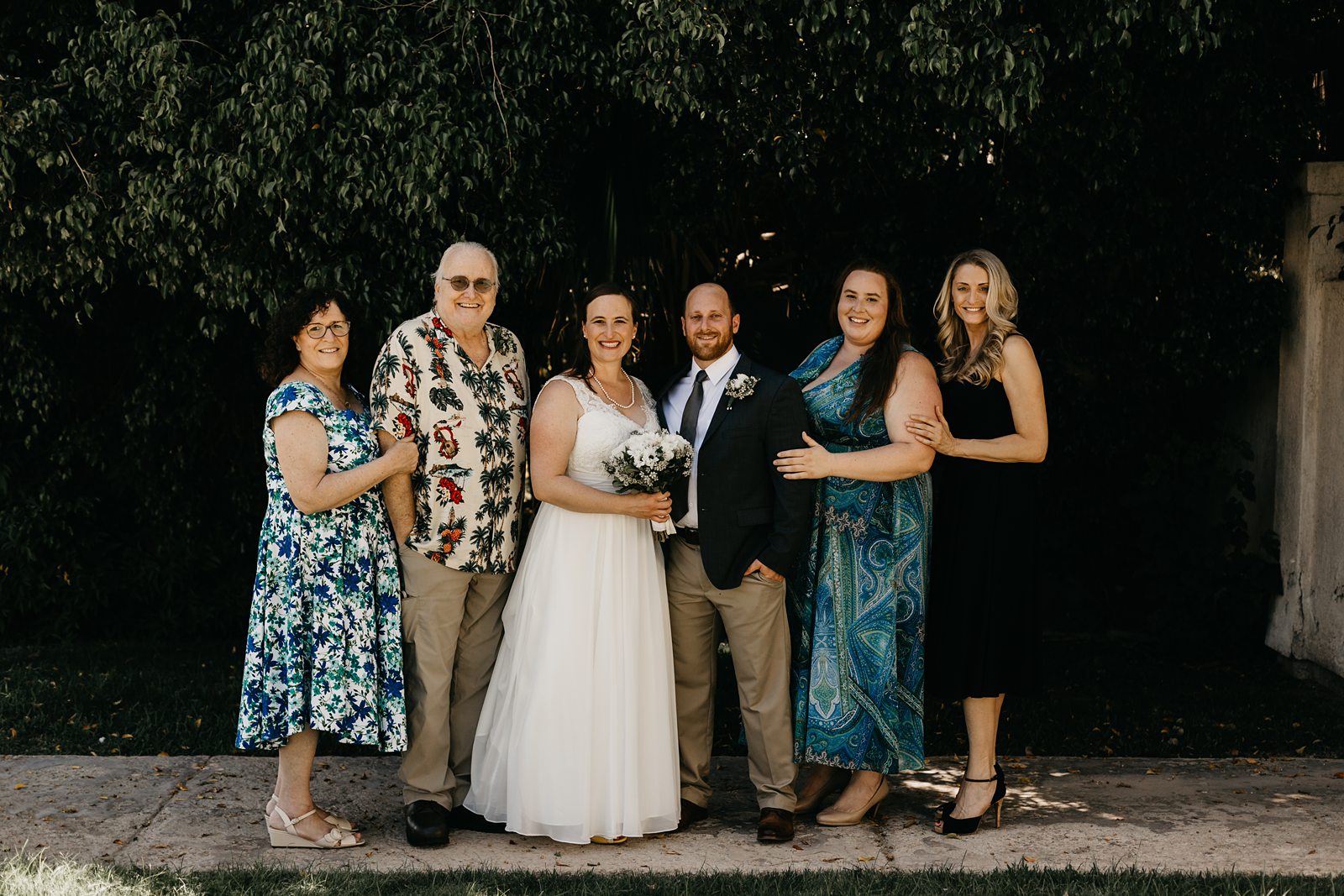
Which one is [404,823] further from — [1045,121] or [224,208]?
[1045,121]

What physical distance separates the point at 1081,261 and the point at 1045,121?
5.45 feet

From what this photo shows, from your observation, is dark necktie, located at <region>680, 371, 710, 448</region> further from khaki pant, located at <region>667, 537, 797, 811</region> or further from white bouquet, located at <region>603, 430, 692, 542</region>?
khaki pant, located at <region>667, 537, 797, 811</region>

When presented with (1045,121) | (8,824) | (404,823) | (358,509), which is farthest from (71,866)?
(1045,121)

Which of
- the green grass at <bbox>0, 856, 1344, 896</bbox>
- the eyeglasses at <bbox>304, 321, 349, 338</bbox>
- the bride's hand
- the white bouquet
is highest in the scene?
the eyeglasses at <bbox>304, 321, 349, 338</bbox>

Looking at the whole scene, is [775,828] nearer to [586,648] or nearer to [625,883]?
[625,883]

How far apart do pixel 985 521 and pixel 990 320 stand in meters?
0.76

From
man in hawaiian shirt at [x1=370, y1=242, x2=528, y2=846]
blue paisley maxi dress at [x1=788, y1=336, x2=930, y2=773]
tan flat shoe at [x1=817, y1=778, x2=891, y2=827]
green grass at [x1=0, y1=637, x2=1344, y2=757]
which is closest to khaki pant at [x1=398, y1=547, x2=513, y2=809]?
man in hawaiian shirt at [x1=370, y1=242, x2=528, y2=846]

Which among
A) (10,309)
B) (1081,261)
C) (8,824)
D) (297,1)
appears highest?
(297,1)

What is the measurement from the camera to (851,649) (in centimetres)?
487

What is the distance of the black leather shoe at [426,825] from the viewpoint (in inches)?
183

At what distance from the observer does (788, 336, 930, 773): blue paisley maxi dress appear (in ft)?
15.9

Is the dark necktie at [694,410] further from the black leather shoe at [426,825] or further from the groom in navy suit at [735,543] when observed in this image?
the black leather shoe at [426,825]

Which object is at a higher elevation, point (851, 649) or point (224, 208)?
point (224, 208)

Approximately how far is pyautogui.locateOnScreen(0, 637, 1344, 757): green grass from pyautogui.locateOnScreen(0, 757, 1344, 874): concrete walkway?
1.71 feet
